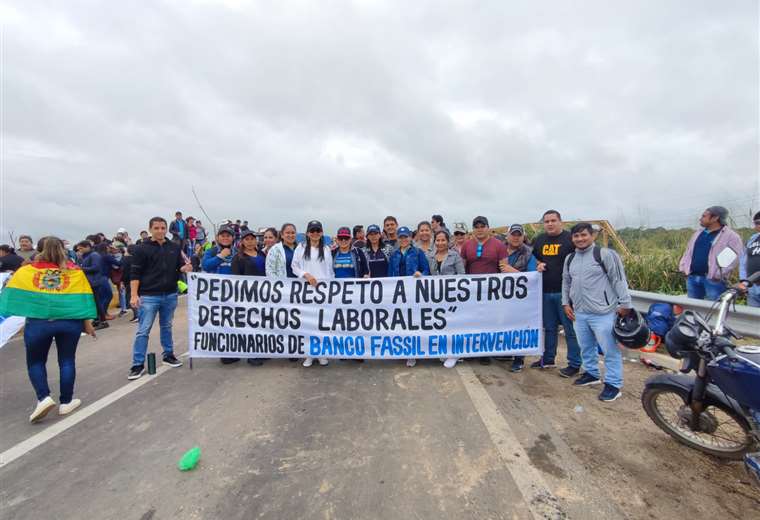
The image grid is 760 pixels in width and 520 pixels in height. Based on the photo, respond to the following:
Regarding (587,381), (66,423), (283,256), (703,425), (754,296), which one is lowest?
(66,423)

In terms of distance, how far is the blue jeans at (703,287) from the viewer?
4.95 m

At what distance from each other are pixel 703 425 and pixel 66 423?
5617mm

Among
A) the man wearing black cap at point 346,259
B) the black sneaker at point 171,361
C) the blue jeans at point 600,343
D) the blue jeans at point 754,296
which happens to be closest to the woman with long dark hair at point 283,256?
the man wearing black cap at point 346,259

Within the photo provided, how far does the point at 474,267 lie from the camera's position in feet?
15.9

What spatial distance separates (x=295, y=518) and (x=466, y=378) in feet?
8.44

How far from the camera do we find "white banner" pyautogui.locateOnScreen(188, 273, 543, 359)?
4613mm

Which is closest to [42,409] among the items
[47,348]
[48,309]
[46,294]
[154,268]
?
[47,348]

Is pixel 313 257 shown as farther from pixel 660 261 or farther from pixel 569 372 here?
pixel 660 261

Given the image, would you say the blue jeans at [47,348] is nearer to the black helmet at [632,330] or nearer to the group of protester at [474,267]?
the group of protester at [474,267]

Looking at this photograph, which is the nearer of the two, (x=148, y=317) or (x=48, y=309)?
(x=48, y=309)

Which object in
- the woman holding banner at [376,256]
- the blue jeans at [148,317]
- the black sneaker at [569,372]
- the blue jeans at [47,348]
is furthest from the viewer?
the woman holding banner at [376,256]

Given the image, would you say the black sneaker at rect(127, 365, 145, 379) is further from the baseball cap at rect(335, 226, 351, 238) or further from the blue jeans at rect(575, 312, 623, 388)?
the blue jeans at rect(575, 312, 623, 388)

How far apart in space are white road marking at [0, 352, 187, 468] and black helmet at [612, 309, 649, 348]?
551cm

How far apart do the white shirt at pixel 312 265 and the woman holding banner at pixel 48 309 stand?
2.35 m
